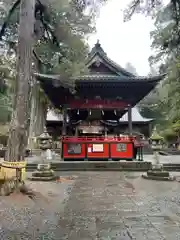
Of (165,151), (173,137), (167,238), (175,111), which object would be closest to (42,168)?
(167,238)

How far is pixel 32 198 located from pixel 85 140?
8.89 metres

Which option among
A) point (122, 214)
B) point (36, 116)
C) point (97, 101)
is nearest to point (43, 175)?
point (122, 214)

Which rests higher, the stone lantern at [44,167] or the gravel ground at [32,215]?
the stone lantern at [44,167]

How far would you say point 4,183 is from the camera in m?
5.89

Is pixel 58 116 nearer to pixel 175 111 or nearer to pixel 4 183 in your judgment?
pixel 175 111

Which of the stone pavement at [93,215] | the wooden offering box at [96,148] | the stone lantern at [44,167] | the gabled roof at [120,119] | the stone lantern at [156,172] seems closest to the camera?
the stone pavement at [93,215]

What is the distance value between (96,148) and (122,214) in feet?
33.2

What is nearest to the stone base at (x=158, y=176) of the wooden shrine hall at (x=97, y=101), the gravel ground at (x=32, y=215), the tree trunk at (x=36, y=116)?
the gravel ground at (x=32, y=215)

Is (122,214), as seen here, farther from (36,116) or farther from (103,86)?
(36,116)

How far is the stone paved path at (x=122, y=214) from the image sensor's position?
3789 millimetres

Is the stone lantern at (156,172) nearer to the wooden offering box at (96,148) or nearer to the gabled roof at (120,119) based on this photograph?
the wooden offering box at (96,148)

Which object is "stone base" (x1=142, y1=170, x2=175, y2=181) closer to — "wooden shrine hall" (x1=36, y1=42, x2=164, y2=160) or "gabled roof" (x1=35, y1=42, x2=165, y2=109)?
"wooden shrine hall" (x1=36, y1=42, x2=164, y2=160)

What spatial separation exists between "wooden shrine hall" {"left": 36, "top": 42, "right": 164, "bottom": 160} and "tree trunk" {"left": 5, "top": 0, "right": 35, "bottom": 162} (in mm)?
6192

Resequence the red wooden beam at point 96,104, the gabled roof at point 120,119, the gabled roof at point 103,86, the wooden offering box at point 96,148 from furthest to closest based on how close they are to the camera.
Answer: the gabled roof at point 120,119 → the red wooden beam at point 96,104 → the gabled roof at point 103,86 → the wooden offering box at point 96,148
